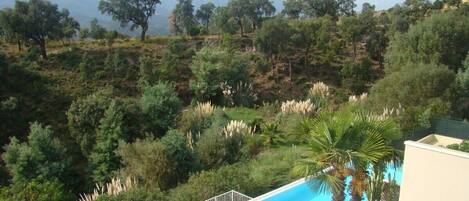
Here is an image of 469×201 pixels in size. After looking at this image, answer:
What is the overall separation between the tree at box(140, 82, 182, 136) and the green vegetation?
0.05 metres

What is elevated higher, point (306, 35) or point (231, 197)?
point (306, 35)

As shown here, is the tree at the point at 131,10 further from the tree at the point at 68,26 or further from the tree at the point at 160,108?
the tree at the point at 160,108

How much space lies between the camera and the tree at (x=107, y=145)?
12914 mm

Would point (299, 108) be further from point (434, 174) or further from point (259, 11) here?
point (259, 11)

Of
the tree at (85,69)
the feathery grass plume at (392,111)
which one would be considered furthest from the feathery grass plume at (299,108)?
the tree at (85,69)

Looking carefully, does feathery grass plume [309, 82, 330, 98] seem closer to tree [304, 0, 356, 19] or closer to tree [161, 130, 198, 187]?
tree [161, 130, 198, 187]

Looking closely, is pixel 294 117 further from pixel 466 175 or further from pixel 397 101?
pixel 466 175

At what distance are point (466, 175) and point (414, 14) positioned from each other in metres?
27.7

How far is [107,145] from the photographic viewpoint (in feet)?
43.3

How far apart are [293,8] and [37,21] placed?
72.2ft

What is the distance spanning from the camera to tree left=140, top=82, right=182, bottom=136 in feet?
49.7

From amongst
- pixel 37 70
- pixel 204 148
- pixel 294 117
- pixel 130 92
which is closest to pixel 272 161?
pixel 204 148

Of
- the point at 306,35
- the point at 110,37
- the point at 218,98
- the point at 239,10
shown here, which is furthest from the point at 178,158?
the point at 239,10

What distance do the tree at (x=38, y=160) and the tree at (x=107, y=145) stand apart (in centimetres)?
84
